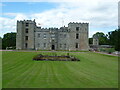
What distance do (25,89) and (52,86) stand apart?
1.39 meters

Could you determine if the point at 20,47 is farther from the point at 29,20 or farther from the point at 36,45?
the point at 29,20

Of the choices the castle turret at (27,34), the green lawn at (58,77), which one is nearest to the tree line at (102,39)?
the castle turret at (27,34)

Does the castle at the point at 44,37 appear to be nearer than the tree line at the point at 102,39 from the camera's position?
No

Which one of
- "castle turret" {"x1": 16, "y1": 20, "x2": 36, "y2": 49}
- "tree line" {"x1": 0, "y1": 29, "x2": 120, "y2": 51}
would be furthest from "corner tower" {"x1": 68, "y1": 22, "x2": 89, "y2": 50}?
"castle turret" {"x1": 16, "y1": 20, "x2": 36, "y2": 49}

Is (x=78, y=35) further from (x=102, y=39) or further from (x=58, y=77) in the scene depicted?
(x=102, y=39)

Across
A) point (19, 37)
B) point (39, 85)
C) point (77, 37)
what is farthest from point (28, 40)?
point (39, 85)

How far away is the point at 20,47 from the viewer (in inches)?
2124

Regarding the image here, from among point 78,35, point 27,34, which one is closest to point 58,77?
point 27,34

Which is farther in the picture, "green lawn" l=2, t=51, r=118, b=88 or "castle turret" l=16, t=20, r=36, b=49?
"castle turret" l=16, t=20, r=36, b=49

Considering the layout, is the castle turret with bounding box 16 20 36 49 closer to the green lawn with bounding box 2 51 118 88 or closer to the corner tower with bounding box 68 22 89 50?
the corner tower with bounding box 68 22 89 50

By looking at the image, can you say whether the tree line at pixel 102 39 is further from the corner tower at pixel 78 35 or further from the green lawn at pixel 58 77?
the green lawn at pixel 58 77

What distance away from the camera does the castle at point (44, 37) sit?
5453 cm

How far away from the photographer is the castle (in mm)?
54531

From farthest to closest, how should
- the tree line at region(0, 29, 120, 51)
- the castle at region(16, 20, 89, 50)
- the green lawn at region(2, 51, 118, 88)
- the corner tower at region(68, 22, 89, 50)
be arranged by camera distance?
1. the corner tower at region(68, 22, 89, 50)
2. the castle at region(16, 20, 89, 50)
3. the tree line at region(0, 29, 120, 51)
4. the green lawn at region(2, 51, 118, 88)
